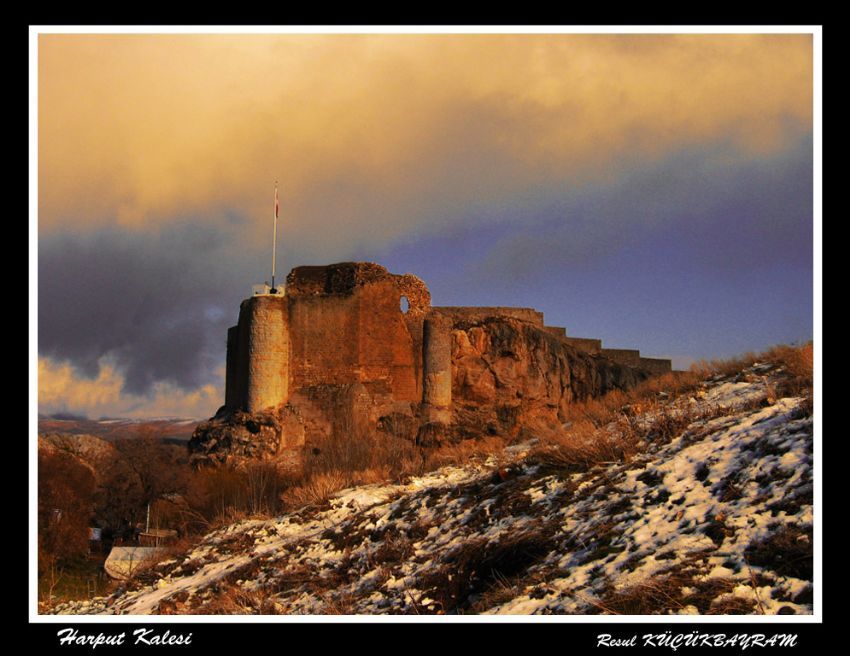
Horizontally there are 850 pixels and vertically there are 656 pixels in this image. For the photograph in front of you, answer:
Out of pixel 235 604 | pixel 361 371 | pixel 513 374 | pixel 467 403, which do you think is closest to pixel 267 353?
pixel 361 371

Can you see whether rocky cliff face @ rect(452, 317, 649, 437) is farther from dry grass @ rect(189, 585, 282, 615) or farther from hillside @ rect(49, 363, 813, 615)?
dry grass @ rect(189, 585, 282, 615)

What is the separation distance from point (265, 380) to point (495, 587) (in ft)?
94.2

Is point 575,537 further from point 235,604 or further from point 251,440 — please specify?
point 251,440

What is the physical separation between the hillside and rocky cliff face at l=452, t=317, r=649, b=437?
27.8 meters

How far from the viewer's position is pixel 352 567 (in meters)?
8.64

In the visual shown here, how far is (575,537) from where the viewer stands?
23.6 feet

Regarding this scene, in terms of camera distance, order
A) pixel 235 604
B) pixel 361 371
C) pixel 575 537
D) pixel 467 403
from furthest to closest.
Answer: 1. pixel 467 403
2. pixel 361 371
3. pixel 235 604
4. pixel 575 537

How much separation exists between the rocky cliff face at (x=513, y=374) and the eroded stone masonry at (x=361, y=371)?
2.2 inches

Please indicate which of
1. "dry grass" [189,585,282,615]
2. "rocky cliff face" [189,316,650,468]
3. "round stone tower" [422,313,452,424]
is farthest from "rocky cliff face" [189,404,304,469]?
"dry grass" [189,585,282,615]

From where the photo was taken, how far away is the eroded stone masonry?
3431 centimetres

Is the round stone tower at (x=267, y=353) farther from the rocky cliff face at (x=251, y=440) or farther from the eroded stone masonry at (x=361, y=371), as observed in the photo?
the rocky cliff face at (x=251, y=440)

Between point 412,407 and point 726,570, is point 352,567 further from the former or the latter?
point 412,407

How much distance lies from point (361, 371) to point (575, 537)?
29.5 metres

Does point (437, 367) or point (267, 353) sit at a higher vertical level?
point (267, 353)
